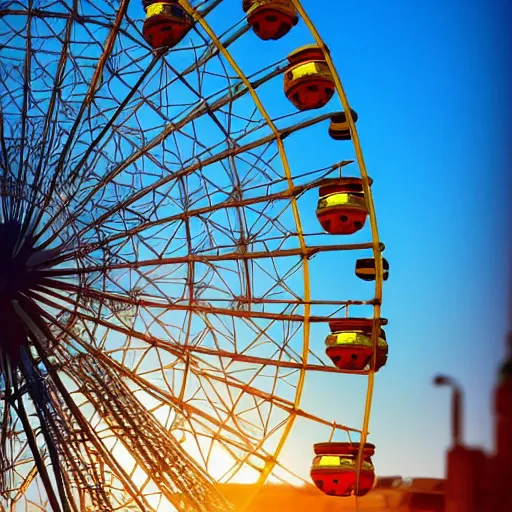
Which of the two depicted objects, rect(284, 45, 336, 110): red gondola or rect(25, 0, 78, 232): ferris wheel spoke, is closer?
rect(284, 45, 336, 110): red gondola

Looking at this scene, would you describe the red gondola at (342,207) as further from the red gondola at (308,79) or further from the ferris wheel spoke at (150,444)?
the ferris wheel spoke at (150,444)

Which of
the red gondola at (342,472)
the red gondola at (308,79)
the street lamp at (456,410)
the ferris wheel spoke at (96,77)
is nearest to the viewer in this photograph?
the street lamp at (456,410)

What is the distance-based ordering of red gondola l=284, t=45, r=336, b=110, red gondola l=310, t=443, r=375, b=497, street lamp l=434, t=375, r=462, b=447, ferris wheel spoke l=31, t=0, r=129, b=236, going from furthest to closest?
1. ferris wheel spoke l=31, t=0, r=129, b=236
2. red gondola l=284, t=45, r=336, b=110
3. red gondola l=310, t=443, r=375, b=497
4. street lamp l=434, t=375, r=462, b=447

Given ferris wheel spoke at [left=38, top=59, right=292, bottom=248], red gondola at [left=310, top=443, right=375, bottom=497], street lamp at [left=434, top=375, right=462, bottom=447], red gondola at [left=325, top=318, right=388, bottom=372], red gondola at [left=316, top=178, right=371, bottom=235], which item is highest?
ferris wheel spoke at [left=38, top=59, right=292, bottom=248]

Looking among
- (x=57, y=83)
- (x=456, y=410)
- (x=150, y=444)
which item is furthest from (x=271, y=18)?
(x=456, y=410)

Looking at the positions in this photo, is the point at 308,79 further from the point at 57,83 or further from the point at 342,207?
the point at 57,83

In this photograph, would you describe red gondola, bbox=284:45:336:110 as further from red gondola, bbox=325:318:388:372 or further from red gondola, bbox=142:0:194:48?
red gondola, bbox=325:318:388:372

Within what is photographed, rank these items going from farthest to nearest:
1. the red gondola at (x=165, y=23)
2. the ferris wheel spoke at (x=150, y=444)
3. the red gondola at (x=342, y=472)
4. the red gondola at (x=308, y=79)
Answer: the red gondola at (x=165, y=23)
the ferris wheel spoke at (x=150, y=444)
the red gondola at (x=308, y=79)
the red gondola at (x=342, y=472)

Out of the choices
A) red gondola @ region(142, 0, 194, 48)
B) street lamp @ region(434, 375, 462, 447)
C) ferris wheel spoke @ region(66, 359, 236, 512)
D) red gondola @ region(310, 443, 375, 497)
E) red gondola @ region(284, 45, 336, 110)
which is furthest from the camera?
red gondola @ region(142, 0, 194, 48)

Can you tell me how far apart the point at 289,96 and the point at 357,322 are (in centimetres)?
462

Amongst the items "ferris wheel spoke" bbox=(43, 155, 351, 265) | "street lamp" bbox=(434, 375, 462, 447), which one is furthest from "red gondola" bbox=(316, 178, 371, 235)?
"street lamp" bbox=(434, 375, 462, 447)

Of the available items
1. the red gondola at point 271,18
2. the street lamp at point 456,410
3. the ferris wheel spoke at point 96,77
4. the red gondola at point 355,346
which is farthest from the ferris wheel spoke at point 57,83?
the street lamp at point 456,410

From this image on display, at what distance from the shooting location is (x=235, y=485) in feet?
62.5

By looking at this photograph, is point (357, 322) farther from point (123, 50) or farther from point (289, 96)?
point (123, 50)
